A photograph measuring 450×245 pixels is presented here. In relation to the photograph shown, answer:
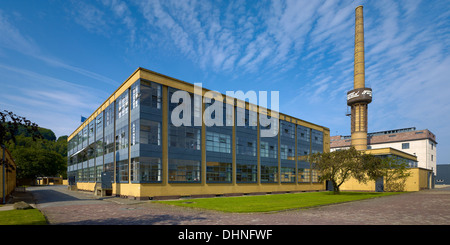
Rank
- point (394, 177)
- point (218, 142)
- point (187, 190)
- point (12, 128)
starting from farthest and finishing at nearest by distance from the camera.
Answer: point (394, 177) < point (218, 142) < point (187, 190) < point (12, 128)

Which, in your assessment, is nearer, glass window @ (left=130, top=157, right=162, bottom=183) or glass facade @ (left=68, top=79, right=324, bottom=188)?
glass window @ (left=130, top=157, right=162, bottom=183)

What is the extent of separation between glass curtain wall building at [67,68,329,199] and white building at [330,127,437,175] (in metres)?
42.8

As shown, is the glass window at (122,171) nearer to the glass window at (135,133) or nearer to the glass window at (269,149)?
the glass window at (135,133)

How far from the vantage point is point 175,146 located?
102 feet

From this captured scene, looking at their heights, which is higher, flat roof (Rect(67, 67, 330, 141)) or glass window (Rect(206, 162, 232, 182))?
flat roof (Rect(67, 67, 330, 141))

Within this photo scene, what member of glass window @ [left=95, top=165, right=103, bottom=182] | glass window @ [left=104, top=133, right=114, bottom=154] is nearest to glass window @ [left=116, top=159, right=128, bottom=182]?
glass window @ [left=104, top=133, right=114, bottom=154]

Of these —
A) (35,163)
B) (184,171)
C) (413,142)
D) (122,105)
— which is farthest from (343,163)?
(35,163)

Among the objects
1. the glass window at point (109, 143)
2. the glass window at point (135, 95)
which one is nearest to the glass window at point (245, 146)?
the glass window at point (135, 95)

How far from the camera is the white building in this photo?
3201 inches

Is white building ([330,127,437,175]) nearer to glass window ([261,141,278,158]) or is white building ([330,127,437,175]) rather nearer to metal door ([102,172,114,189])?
glass window ([261,141,278,158])

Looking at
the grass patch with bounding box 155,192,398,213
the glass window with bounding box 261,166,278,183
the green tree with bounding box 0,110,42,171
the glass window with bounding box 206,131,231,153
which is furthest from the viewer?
the glass window with bounding box 261,166,278,183

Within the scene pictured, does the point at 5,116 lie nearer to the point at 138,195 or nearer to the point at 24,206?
the point at 24,206

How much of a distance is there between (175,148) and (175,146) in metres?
0.45

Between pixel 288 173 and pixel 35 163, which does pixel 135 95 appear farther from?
pixel 35 163
